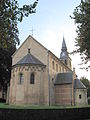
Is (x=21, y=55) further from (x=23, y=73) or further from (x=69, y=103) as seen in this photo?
(x=69, y=103)

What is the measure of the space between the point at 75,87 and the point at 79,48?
57.5ft

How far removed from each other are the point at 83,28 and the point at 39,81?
16.3 metres

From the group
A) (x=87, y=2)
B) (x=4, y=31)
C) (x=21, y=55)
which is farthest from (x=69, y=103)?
(x=4, y=31)

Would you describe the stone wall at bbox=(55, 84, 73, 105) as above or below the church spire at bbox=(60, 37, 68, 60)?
below

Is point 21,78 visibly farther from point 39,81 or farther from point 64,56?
point 64,56

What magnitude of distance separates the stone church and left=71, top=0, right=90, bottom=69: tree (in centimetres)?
1343

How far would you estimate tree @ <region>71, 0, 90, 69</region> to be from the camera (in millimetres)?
17052

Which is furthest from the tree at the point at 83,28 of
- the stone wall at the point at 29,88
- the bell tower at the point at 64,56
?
the bell tower at the point at 64,56
